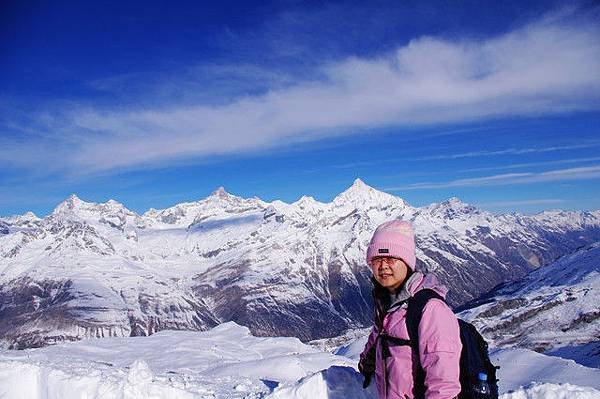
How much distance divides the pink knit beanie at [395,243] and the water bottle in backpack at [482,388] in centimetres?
172

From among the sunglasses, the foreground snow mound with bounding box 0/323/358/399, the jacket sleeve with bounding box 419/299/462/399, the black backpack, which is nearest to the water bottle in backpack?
the black backpack

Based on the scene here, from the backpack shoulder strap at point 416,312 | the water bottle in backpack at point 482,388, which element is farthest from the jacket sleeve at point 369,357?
the water bottle in backpack at point 482,388

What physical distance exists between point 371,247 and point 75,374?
12.7 m

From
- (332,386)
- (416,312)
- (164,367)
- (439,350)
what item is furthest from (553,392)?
(164,367)

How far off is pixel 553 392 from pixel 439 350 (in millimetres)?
5287

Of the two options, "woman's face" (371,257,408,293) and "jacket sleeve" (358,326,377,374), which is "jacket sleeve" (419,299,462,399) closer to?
"woman's face" (371,257,408,293)

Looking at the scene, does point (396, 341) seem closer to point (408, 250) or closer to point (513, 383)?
point (408, 250)

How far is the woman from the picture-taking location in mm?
6613

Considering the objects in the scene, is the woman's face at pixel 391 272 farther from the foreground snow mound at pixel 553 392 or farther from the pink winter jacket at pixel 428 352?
the foreground snow mound at pixel 553 392

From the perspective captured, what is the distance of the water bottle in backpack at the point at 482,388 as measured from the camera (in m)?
6.90

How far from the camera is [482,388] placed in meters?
6.92

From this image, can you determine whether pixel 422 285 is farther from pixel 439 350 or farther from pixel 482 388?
pixel 482 388

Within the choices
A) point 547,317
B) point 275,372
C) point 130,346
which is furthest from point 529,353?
point 547,317

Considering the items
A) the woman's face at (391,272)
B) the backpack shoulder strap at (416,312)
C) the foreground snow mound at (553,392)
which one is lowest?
the foreground snow mound at (553,392)
